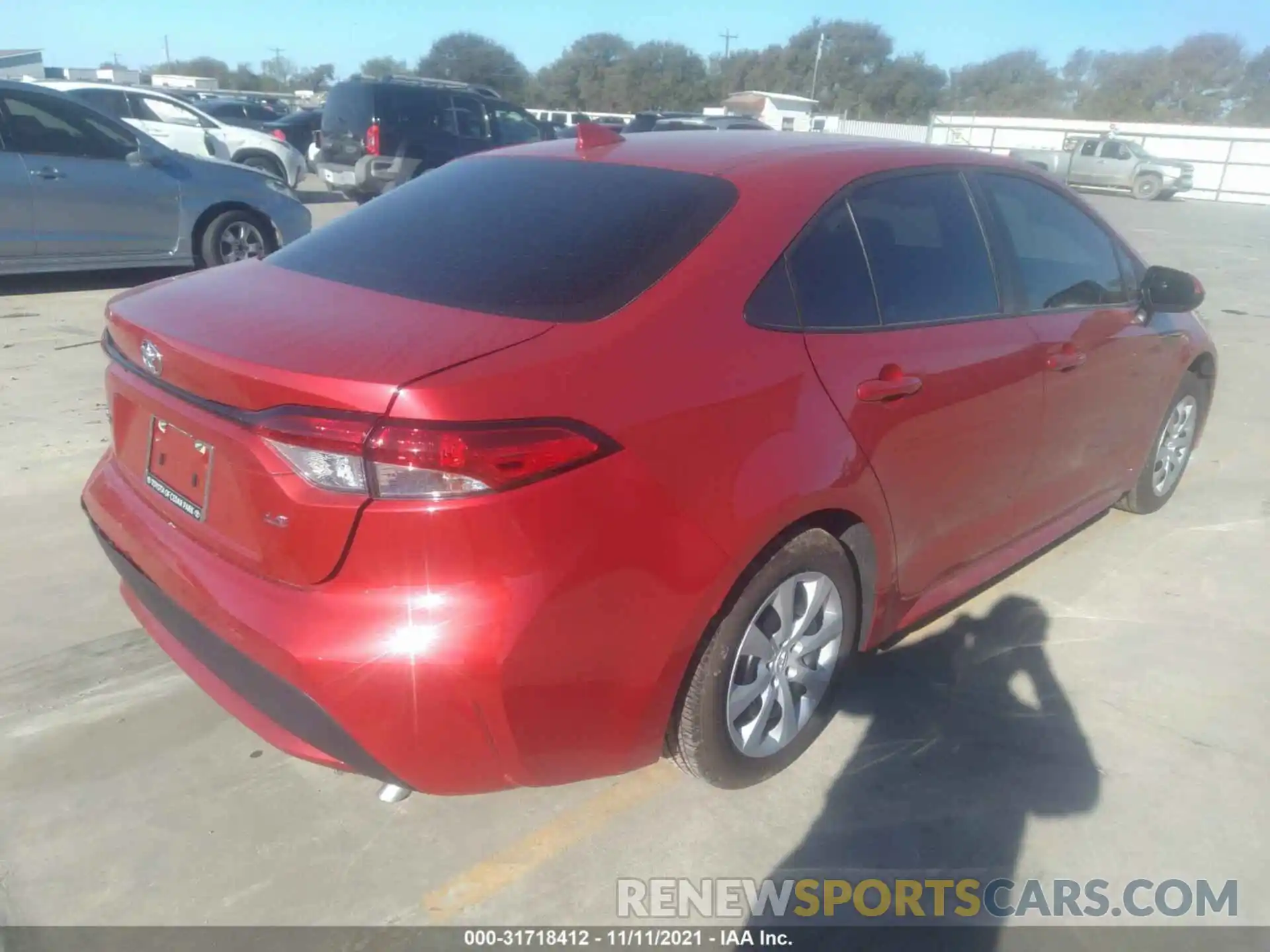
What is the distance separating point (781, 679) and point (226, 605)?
139 centimetres

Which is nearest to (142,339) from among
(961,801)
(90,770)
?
(90,770)

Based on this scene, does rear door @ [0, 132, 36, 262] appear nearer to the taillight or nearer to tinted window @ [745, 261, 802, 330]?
the taillight

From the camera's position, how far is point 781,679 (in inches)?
106

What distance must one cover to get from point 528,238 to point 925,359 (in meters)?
1.14

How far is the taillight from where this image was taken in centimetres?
191

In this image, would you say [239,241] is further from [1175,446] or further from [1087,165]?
[1087,165]

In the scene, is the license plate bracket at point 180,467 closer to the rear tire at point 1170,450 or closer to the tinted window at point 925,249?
the tinted window at point 925,249

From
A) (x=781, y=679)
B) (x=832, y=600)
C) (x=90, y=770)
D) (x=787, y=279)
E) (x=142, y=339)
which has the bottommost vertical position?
(x=90, y=770)

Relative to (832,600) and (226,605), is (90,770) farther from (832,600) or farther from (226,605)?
(832,600)

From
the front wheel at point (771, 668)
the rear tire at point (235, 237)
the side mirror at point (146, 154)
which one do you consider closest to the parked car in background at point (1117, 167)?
the rear tire at point (235, 237)

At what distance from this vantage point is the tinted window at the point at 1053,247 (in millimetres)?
3402

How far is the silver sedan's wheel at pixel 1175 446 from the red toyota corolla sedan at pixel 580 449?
1637 mm

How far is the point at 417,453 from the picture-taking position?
1.91 meters

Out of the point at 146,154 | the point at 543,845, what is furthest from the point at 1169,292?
the point at 146,154
